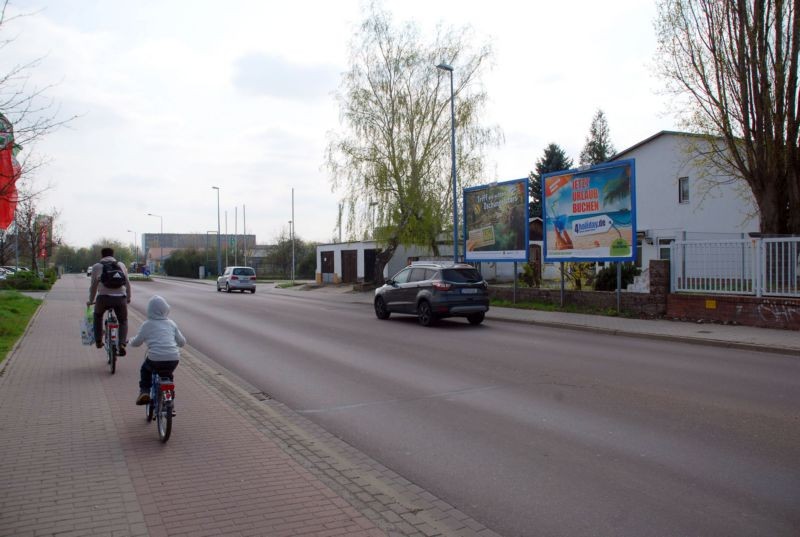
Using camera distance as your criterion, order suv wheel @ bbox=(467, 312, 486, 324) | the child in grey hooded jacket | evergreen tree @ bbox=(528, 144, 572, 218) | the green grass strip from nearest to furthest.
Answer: the child in grey hooded jacket, the green grass strip, suv wheel @ bbox=(467, 312, 486, 324), evergreen tree @ bbox=(528, 144, 572, 218)

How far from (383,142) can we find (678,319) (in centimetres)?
2008

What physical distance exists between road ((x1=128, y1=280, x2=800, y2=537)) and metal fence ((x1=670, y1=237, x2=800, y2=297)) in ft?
11.2

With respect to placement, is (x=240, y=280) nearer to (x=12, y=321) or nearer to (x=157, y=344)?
(x=12, y=321)

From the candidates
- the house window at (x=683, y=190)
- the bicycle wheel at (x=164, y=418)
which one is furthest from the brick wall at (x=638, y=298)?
the house window at (x=683, y=190)

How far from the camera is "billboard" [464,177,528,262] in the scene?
21047 mm

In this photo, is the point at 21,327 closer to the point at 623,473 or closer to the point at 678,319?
the point at 623,473

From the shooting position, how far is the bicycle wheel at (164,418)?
18.4 ft

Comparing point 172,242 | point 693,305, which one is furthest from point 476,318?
point 172,242

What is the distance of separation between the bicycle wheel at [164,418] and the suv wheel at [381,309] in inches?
517

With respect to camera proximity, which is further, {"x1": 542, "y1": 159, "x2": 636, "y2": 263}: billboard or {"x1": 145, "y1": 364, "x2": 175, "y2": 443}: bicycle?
{"x1": 542, "y1": 159, "x2": 636, "y2": 263}: billboard

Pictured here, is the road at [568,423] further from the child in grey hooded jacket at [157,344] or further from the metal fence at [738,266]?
the metal fence at [738,266]

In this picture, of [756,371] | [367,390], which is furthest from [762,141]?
[367,390]

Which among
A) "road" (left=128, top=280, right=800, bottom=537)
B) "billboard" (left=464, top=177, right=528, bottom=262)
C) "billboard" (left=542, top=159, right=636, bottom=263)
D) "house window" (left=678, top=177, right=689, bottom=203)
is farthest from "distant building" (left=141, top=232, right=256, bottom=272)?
"road" (left=128, top=280, right=800, bottom=537)

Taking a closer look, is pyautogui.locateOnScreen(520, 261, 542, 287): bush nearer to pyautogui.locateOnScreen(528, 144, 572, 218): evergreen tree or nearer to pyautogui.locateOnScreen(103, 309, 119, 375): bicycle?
pyautogui.locateOnScreen(103, 309, 119, 375): bicycle
